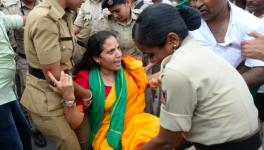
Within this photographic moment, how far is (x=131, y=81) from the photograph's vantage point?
2.71m

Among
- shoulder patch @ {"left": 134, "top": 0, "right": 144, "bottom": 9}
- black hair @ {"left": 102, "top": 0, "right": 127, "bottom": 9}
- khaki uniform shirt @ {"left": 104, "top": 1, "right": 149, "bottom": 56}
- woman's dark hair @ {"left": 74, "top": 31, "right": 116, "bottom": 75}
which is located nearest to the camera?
woman's dark hair @ {"left": 74, "top": 31, "right": 116, "bottom": 75}

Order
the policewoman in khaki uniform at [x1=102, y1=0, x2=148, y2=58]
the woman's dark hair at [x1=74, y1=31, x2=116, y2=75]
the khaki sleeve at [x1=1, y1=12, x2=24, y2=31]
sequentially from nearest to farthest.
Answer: the khaki sleeve at [x1=1, y1=12, x2=24, y2=31] → the woman's dark hair at [x1=74, y1=31, x2=116, y2=75] → the policewoman in khaki uniform at [x1=102, y1=0, x2=148, y2=58]

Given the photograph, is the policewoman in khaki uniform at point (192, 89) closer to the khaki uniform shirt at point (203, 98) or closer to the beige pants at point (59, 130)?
the khaki uniform shirt at point (203, 98)

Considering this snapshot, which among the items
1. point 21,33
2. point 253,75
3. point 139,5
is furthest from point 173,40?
point 21,33

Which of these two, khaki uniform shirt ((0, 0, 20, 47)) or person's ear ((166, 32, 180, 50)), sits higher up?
person's ear ((166, 32, 180, 50))

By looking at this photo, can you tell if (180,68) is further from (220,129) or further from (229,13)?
(229,13)

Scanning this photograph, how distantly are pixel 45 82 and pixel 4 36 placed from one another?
40cm

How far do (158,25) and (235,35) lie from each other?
80cm

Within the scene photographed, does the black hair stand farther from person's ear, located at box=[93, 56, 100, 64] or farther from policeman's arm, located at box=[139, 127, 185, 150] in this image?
policeman's arm, located at box=[139, 127, 185, 150]

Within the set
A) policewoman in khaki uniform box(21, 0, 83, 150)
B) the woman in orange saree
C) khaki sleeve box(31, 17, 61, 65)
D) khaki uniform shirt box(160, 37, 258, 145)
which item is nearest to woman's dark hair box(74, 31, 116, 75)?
the woman in orange saree

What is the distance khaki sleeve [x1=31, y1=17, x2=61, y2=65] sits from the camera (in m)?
1.96

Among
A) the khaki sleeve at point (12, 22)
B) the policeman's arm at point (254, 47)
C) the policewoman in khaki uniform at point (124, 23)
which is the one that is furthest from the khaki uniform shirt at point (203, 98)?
the policewoman in khaki uniform at point (124, 23)

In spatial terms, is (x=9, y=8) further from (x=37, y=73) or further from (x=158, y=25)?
(x=158, y=25)

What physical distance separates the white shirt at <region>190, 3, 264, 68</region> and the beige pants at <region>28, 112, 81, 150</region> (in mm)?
1079
